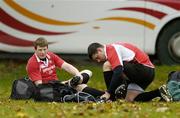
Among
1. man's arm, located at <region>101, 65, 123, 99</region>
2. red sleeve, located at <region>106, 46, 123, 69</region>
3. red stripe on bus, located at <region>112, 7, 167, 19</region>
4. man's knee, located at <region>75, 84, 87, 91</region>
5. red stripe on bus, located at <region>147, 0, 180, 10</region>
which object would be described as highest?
red stripe on bus, located at <region>147, 0, 180, 10</region>

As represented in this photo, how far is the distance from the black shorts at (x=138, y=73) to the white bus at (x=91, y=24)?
185 inches

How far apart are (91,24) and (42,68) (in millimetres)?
4554

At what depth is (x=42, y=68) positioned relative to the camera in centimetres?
1213

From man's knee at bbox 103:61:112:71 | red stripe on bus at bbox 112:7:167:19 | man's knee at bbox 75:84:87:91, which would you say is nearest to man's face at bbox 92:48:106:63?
man's knee at bbox 103:61:112:71

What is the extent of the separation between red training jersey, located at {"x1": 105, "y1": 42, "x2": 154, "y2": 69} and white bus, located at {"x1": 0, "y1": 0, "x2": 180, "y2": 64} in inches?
185

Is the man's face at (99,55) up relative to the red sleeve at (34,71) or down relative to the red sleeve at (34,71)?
up

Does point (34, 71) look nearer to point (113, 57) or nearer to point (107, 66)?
point (107, 66)

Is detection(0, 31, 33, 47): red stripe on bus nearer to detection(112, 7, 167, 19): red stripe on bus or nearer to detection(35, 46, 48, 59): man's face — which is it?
detection(112, 7, 167, 19): red stripe on bus

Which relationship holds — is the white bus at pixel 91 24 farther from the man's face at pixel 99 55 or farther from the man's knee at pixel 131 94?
the man's face at pixel 99 55

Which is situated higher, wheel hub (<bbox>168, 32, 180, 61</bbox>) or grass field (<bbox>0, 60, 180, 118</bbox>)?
wheel hub (<bbox>168, 32, 180, 61</bbox>)

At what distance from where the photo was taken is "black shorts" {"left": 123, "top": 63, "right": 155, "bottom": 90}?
11492 millimetres

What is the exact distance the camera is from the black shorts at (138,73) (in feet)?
37.7

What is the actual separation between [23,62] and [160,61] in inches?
119

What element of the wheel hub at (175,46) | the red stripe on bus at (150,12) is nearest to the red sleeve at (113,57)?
the red stripe on bus at (150,12)
